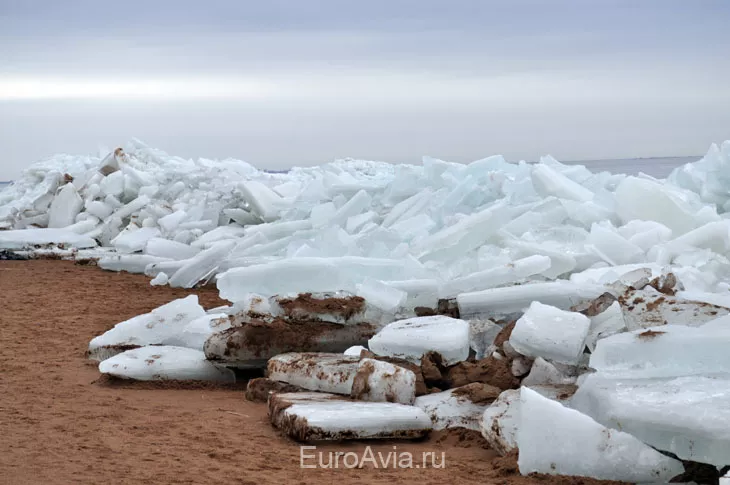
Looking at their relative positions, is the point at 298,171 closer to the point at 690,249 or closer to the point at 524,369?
the point at 690,249

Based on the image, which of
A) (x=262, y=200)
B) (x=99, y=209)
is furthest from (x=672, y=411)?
(x=99, y=209)

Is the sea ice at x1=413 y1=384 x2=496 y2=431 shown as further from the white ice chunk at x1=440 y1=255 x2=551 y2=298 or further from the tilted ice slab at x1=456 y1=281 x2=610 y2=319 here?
the white ice chunk at x1=440 y1=255 x2=551 y2=298

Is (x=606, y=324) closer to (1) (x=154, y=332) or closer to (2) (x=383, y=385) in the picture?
(2) (x=383, y=385)

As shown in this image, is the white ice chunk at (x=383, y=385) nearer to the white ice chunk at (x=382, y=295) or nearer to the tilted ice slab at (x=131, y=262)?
the white ice chunk at (x=382, y=295)

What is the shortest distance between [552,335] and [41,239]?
22.3 ft

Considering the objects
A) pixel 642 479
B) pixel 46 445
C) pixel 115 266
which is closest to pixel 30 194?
pixel 115 266

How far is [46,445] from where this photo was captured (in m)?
2.55

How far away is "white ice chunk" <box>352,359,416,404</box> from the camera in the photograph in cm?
285

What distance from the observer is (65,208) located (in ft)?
31.2

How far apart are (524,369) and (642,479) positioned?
781mm

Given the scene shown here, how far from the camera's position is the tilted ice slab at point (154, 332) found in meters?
3.96

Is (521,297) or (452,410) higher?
(521,297)

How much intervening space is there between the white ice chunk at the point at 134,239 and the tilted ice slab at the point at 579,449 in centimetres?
603

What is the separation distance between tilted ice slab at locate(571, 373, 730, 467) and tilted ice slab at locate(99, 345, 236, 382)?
5.48ft
